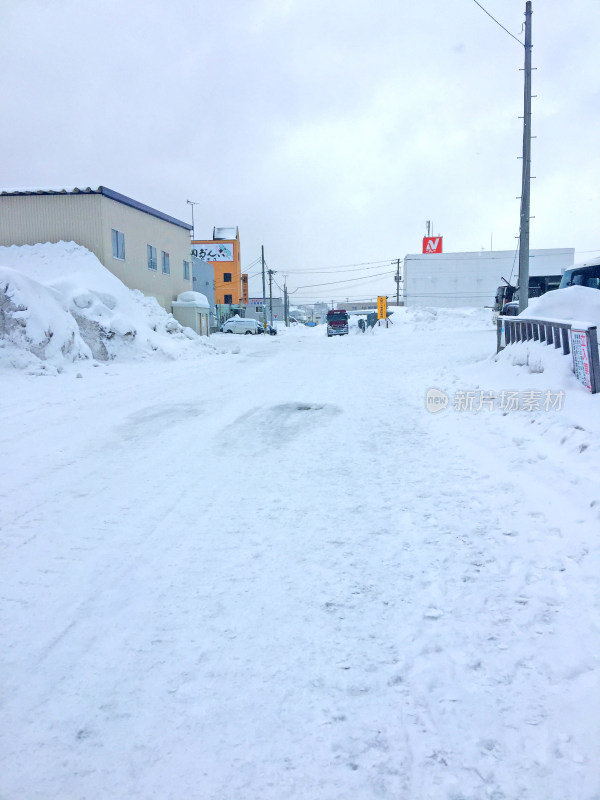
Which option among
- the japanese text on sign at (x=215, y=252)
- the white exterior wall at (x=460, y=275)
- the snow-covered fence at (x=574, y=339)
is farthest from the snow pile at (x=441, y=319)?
the snow-covered fence at (x=574, y=339)

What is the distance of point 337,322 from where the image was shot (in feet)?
151

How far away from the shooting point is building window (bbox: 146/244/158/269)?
29.5m

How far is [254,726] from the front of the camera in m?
2.65

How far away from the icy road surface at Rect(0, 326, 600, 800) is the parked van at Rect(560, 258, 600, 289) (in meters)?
11.6

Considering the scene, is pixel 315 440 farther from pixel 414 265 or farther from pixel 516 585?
pixel 414 265

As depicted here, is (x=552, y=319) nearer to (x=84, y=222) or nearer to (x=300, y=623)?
(x=300, y=623)

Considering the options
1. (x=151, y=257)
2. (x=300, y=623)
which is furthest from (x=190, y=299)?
(x=300, y=623)

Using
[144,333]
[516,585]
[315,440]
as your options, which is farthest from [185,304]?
[516,585]

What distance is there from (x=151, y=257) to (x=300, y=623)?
28.8m

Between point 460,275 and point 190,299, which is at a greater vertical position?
point 460,275

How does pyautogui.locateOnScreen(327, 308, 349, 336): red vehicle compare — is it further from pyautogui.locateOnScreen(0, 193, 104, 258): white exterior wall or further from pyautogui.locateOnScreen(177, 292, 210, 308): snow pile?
pyautogui.locateOnScreen(0, 193, 104, 258): white exterior wall

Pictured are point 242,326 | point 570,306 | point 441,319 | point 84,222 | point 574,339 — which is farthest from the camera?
point 441,319

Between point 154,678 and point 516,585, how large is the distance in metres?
2.38

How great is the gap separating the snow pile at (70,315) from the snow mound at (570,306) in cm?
1196
